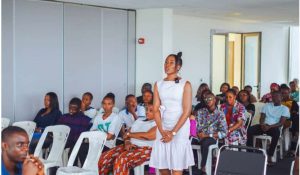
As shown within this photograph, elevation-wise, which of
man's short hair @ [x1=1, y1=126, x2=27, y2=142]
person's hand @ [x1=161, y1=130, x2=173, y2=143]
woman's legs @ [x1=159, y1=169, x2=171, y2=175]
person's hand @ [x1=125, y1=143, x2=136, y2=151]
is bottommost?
woman's legs @ [x1=159, y1=169, x2=171, y2=175]

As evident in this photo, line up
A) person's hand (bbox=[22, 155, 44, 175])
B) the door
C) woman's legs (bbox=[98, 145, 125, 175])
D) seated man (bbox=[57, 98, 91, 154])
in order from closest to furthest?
person's hand (bbox=[22, 155, 44, 175]) → woman's legs (bbox=[98, 145, 125, 175]) → seated man (bbox=[57, 98, 91, 154]) → the door

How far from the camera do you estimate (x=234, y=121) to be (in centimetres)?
715

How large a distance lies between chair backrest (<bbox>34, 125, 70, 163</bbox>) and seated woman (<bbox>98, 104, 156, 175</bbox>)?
568 millimetres

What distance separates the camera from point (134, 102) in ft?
24.8

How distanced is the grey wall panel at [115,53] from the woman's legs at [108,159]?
3.54m

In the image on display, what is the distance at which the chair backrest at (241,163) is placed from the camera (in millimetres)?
3885

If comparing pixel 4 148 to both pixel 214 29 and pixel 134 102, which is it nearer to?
pixel 134 102

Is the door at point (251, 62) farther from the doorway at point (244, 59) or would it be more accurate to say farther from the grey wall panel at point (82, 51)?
the grey wall panel at point (82, 51)

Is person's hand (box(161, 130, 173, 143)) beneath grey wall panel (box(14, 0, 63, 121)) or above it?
beneath

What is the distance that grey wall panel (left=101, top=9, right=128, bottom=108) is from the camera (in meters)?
9.64

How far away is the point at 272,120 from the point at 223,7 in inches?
100

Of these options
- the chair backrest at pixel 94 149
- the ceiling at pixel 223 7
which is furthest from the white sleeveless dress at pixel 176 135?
the ceiling at pixel 223 7

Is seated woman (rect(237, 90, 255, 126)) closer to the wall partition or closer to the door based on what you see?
the wall partition

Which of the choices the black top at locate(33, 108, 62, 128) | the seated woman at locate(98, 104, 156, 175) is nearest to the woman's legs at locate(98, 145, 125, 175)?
the seated woman at locate(98, 104, 156, 175)
